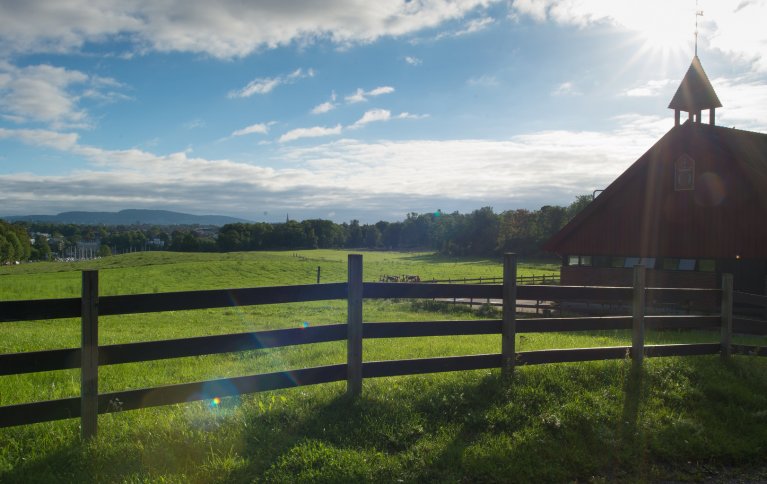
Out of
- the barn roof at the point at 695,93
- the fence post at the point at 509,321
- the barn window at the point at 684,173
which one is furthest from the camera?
the barn roof at the point at 695,93

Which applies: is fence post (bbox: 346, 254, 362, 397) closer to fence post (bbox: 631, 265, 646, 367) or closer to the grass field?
the grass field

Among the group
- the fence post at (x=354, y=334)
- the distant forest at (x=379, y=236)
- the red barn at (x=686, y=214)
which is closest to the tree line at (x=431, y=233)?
the distant forest at (x=379, y=236)

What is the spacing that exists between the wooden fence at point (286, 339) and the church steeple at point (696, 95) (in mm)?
24059

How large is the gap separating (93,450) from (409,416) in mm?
2924

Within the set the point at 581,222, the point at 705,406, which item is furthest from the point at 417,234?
the point at 705,406

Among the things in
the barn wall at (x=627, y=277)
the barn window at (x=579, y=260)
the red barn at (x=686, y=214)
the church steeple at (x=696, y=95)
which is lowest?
the barn wall at (x=627, y=277)

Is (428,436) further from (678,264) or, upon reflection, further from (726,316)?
(678,264)

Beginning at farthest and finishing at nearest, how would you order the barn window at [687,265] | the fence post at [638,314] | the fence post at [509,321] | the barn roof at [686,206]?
the barn window at [687,265] → the barn roof at [686,206] → the fence post at [638,314] → the fence post at [509,321]

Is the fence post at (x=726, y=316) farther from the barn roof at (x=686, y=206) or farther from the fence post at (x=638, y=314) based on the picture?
the barn roof at (x=686, y=206)

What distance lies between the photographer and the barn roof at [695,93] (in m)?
27.2

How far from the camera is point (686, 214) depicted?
81.0ft

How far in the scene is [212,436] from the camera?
482cm

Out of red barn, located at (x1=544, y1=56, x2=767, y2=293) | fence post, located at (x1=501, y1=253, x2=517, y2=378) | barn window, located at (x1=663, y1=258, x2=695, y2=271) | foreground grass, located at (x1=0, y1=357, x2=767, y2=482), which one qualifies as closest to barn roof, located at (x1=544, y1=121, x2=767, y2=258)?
red barn, located at (x1=544, y1=56, x2=767, y2=293)

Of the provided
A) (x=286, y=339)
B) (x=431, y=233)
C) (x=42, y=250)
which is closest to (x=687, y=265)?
(x=286, y=339)
